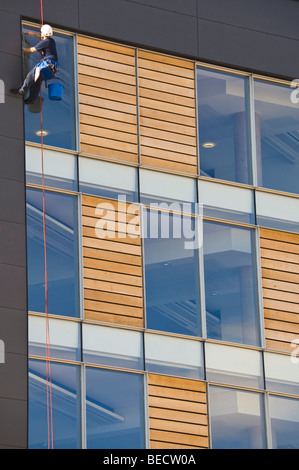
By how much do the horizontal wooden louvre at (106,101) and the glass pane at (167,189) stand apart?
50cm

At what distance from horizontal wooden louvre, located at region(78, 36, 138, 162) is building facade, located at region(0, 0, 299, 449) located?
33 mm

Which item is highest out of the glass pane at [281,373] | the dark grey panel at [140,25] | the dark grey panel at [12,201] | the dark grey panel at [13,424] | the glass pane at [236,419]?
the dark grey panel at [140,25]

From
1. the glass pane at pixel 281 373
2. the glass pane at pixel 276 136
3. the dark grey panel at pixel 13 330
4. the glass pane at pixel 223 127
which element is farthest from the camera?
the glass pane at pixel 276 136

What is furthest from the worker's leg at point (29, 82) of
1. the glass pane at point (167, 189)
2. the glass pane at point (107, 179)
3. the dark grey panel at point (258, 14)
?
the dark grey panel at point (258, 14)

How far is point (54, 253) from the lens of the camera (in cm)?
2742

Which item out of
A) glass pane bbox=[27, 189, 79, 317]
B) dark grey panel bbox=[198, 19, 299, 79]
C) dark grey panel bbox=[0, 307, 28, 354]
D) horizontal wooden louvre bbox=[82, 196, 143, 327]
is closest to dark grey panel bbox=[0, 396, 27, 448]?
dark grey panel bbox=[0, 307, 28, 354]

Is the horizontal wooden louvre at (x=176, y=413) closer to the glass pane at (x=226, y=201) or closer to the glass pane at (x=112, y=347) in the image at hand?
the glass pane at (x=112, y=347)

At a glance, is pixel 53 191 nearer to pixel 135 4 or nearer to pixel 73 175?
pixel 73 175

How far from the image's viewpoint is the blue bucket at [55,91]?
90.9 ft

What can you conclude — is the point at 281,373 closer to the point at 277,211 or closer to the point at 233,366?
the point at 233,366

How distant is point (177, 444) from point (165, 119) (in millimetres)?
6631

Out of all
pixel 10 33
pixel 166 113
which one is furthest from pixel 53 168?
pixel 166 113

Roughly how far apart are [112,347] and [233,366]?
2.67 meters

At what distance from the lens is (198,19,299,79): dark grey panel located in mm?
30250
